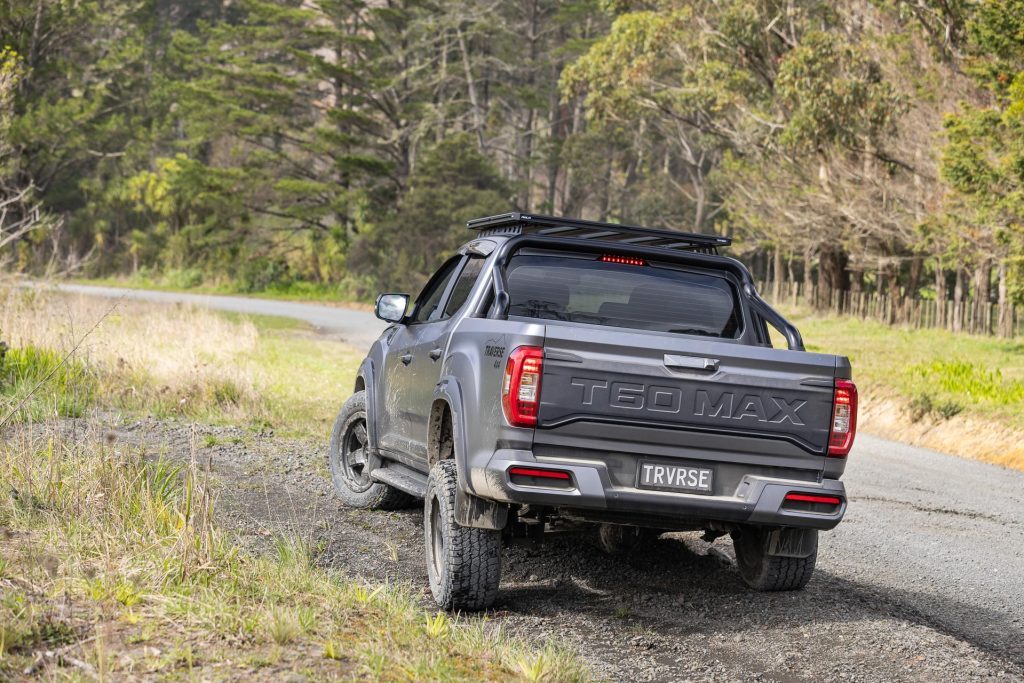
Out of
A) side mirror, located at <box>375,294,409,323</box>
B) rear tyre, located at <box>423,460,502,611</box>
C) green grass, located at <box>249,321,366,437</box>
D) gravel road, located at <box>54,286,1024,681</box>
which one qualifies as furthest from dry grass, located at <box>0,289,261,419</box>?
rear tyre, located at <box>423,460,502,611</box>

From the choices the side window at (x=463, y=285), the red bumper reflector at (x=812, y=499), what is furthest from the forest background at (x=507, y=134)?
the red bumper reflector at (x=812, y=499)

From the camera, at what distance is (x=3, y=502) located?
6551 millimetres

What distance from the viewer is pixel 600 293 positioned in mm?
6789

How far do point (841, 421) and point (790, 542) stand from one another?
825mm

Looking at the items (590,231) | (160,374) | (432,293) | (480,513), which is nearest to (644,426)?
(480,513)

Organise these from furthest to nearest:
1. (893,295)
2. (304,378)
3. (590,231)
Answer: (893,295) < (304,378) < (590,231)

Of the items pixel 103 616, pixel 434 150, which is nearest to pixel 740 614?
pixel 103 616

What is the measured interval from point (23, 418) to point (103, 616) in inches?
212

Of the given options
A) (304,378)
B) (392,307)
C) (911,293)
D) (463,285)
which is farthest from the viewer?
(911,293)

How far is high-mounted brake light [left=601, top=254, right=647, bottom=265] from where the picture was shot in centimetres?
678

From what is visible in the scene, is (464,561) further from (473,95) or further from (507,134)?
(507,134)

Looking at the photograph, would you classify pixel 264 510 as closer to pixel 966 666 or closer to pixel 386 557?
pixel 386 557

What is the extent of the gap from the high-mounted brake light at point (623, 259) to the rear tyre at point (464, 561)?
158 cm

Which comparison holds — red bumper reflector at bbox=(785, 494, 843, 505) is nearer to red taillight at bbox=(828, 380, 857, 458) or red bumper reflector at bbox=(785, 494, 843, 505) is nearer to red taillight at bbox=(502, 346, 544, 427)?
red taillight at bbox=(828, 380, 857, 458)
